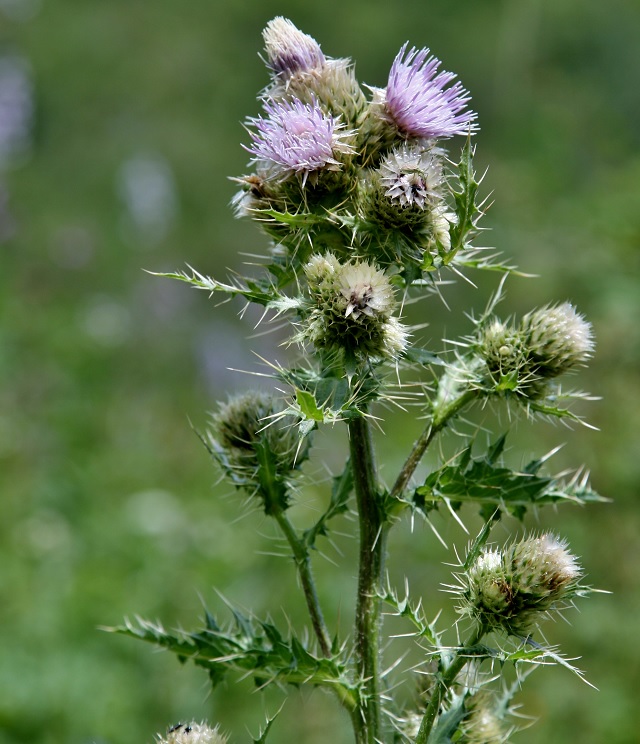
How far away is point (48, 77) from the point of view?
1409 cm

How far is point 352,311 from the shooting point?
78.0 inches

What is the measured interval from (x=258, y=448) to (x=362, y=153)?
0.77 meters

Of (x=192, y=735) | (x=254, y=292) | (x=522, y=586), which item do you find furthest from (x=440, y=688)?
(x=254, y=292)

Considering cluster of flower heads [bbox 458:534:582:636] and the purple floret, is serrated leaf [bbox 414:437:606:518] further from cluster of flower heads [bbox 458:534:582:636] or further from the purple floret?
the purple floret

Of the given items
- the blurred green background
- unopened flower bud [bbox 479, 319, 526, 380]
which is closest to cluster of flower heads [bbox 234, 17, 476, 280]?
unopened flower bud [bbox 479, 319, 526, 380]

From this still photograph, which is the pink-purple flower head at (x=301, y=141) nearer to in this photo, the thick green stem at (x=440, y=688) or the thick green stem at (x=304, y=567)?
the thick green stem at (x=304, y=567)

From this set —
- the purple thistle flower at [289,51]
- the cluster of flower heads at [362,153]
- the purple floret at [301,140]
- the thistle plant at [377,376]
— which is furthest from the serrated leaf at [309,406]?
the purple thistle flower at [289,51]

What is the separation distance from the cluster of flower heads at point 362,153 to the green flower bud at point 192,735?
1123 millimetres

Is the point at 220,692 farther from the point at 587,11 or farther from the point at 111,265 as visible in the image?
the point at 587,11

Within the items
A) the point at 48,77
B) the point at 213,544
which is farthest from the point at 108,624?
the point at 48,77

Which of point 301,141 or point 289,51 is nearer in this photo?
point 301,141

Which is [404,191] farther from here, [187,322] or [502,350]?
[187,322]

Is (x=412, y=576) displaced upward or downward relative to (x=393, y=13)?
downward

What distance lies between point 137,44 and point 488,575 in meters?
14.5
